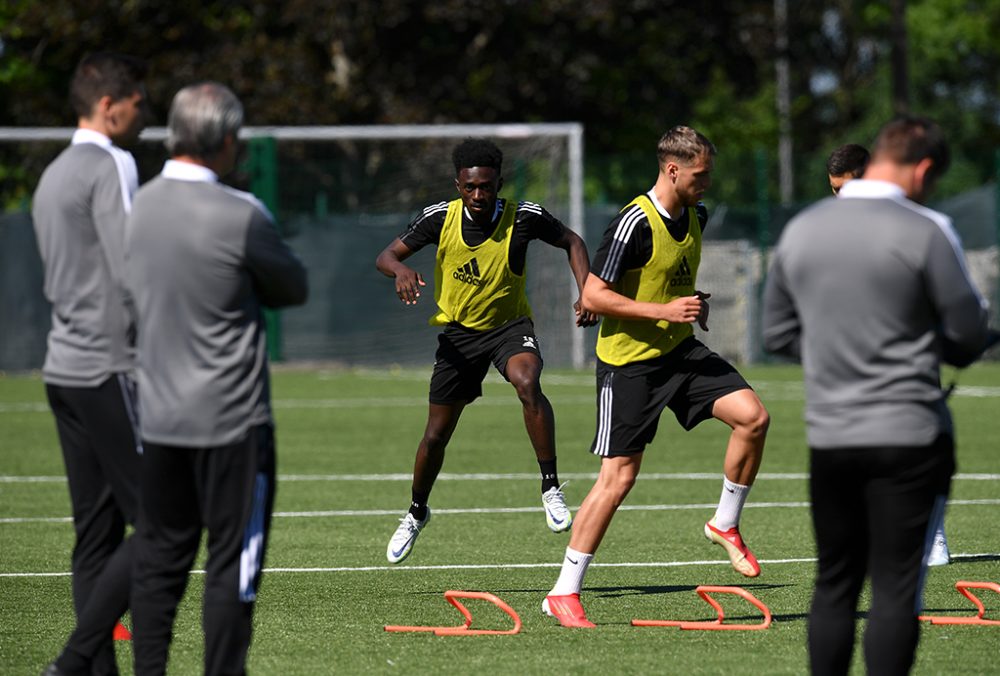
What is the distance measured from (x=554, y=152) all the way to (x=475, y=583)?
18535 millimetres

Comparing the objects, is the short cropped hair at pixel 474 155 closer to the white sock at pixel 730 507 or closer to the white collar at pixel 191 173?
the white sock at pixel 730 507

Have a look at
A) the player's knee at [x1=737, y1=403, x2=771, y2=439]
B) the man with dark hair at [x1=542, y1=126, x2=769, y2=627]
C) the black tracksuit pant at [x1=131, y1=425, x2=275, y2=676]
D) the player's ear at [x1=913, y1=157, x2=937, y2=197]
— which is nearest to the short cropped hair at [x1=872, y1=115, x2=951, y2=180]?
the player's ear at [x1=913, y1=157, x2=937, y2=197]

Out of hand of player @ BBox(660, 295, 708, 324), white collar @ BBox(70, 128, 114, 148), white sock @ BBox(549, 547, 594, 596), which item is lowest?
white sock @ BBox(549, 547, 594, 596)

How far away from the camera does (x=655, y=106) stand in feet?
128

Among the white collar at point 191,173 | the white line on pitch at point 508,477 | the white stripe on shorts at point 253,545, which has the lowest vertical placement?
the white line on pitch at point 508,477

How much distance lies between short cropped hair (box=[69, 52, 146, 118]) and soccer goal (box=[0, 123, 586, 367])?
63.6 ft

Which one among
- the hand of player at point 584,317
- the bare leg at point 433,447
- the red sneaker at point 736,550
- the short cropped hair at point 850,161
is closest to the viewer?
the hand of player at point 584,317

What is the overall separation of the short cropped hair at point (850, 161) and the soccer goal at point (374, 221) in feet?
53.9

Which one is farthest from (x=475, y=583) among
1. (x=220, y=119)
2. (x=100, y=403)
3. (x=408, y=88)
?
(x=408, y=88)

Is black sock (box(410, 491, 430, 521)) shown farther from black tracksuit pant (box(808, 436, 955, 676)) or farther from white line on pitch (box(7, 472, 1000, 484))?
black tracksuit pant (box(808, 436, 955, 676))

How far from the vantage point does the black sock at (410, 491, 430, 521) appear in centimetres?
955

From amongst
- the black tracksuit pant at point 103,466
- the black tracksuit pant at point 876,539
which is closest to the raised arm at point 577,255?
the black tracksuit pant at point 103,466

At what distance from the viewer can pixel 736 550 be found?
27.7 ft

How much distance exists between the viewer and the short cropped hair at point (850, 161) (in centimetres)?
899
